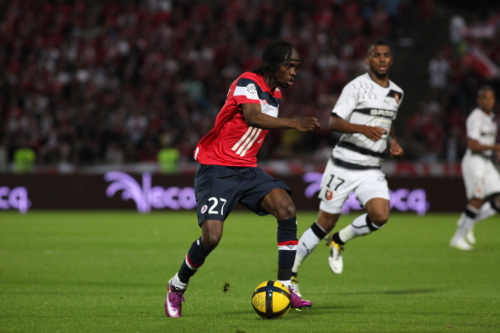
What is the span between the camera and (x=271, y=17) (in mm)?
24938

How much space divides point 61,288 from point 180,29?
18.3 m

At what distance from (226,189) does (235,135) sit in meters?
0.47

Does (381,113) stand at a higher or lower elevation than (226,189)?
higher

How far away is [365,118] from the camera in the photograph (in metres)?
7.64

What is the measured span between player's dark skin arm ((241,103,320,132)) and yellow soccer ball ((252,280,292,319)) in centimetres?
126

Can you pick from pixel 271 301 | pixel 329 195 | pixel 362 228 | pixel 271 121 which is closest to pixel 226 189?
pixel 271 121

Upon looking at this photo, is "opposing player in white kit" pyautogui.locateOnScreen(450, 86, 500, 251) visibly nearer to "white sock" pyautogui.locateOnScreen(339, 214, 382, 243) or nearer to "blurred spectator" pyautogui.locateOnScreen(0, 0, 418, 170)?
"white sock" pyautogui.locateOnScreen(339, 214, 382, 243)

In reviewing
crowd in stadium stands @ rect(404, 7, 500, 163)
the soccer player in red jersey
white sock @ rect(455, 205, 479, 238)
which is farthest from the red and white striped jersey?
crowd in stadium stands @ rect(404, 7, 500, 163)

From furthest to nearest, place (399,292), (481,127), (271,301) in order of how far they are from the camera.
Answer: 1. (481,127)
2. (399,292)
3. (271,301)

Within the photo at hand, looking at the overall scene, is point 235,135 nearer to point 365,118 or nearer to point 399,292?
point 365,118

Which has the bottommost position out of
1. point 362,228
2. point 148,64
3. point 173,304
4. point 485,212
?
point 485,212

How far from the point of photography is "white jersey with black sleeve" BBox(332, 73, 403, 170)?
25.0 feet

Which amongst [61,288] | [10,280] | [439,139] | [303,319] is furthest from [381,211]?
[439,139]

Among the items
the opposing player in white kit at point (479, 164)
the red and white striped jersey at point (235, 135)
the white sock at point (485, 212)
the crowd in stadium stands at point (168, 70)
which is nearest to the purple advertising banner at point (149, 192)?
the crowd in stadium stands at point (168, 70)
